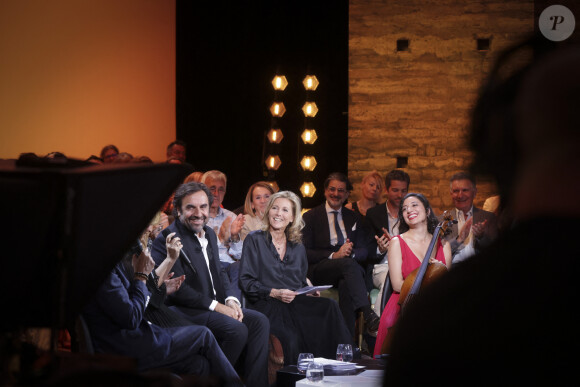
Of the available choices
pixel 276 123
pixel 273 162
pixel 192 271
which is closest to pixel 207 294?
pixel 192 271

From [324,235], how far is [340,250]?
28 centimetres

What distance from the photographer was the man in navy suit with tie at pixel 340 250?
18.7 ft

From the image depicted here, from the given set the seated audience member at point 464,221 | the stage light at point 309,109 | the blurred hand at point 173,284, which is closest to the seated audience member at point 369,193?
the seated audience member at point 464,221

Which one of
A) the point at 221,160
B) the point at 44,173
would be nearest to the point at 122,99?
the point at 221,160

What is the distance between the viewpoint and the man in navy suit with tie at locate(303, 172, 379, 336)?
5.70 m

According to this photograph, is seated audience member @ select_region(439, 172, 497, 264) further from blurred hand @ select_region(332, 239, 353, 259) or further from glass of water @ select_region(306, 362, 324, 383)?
glass of water @ select_region(306, 362, 324, 383)

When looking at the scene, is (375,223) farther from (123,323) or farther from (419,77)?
(123,323)

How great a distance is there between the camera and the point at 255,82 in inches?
340

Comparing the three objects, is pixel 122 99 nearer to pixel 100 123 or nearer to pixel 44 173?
pixel 100 123

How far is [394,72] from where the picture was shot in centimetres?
805

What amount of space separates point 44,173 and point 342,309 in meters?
4.78

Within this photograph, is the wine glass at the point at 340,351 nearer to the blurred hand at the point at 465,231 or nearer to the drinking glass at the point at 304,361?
the drinking glass at the point at 304,361

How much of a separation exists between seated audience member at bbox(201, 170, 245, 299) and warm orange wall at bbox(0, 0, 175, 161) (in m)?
2.22

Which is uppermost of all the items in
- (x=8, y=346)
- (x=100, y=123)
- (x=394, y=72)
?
(x=394, y=72)
